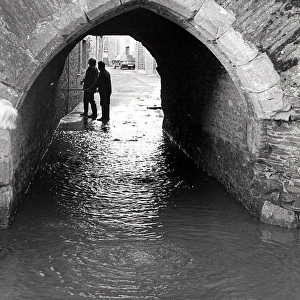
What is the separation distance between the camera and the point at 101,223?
5949mm

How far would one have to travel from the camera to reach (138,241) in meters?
5.42

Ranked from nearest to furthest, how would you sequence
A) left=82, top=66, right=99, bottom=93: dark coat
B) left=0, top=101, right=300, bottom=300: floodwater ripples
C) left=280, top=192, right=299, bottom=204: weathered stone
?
left=0, top=101, right=300, bottom=300: floodwater ripples < left=280, top=192, right=299, bottom=204: weathered stone < left=82, top=66, right=99, bottom=93: dark coat

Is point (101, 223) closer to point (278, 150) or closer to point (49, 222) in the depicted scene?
point (49, 222)

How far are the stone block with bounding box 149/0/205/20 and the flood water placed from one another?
215cm

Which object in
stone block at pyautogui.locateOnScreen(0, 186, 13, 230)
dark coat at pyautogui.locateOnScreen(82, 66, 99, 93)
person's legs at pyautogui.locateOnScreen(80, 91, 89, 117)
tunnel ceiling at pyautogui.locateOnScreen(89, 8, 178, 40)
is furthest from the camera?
person's legs at pyautogui.locateOnScreen(80, 91, 89, 117)

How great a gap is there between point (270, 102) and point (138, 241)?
1859 millimetres

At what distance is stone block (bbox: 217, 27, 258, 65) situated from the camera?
218 inches

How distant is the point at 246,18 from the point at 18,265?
3116 millimetres

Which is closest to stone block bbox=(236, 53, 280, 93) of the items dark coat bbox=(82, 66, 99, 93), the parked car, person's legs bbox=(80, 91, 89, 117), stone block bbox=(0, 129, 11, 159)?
stone block bbox=(0, 129, 11, 159)

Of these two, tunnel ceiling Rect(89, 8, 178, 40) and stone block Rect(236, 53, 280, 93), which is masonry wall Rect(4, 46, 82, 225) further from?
stone block Rect(236, 53, 280, 93)

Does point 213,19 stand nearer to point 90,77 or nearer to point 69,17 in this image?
point 69,17

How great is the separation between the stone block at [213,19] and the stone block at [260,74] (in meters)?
0.43

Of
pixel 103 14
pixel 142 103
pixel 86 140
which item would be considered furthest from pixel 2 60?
pixel 142 103

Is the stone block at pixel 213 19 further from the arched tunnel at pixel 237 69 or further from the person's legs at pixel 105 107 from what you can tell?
the person's legs at pixel 105 107
